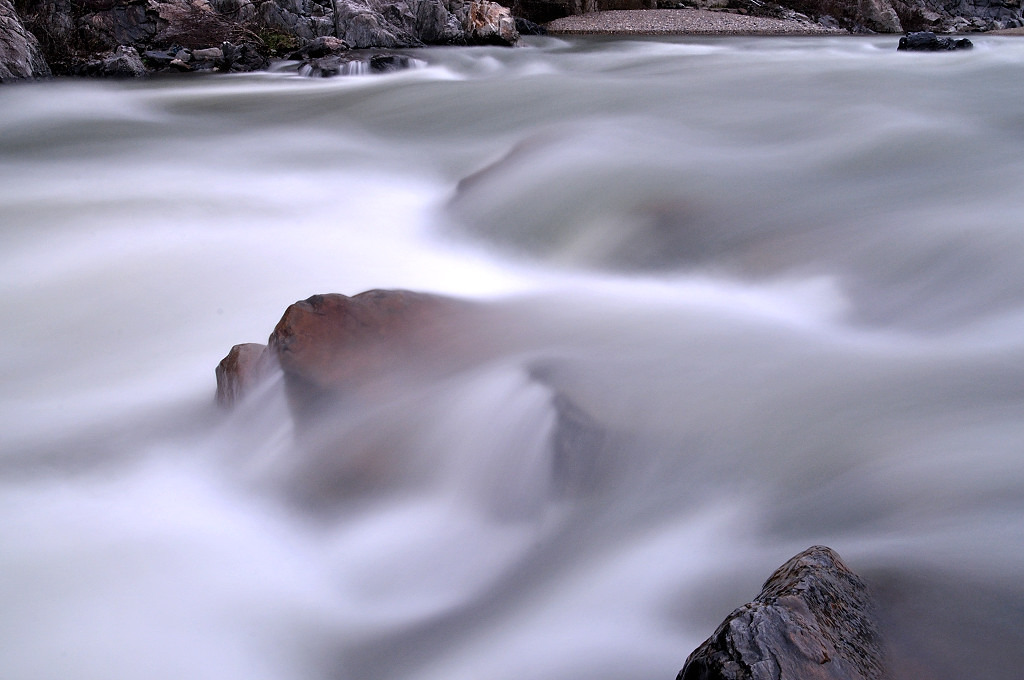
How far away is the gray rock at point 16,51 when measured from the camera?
9750mm

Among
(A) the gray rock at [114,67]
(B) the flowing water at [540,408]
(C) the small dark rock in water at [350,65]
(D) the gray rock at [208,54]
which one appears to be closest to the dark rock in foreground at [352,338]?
(B) the flowing water at [540,408]

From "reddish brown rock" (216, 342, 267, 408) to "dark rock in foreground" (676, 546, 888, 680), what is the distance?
2.10 meters

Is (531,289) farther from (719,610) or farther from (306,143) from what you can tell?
(306,143)

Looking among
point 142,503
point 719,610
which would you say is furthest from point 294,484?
point 719,610

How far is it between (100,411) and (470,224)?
2552mm

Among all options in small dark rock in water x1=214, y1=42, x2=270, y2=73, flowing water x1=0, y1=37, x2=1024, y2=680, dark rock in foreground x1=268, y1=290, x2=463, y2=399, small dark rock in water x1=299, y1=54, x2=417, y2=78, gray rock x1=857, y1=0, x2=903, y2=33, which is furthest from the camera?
gray rock x1=857, y1=0, x2=903, y2=33

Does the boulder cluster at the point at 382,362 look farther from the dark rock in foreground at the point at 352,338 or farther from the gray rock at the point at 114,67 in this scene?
the gray rock at the point at 114,67

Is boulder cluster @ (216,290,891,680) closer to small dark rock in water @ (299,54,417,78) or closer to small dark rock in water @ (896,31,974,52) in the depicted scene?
small dark rock in water @ (299,54,417,78)

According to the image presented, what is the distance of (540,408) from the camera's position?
2.98 metres

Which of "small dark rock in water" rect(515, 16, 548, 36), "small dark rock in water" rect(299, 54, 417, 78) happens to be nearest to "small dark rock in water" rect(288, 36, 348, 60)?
"small dark rock in water" rect(299, 54, 417, 78)

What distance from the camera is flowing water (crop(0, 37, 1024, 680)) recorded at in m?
2.25

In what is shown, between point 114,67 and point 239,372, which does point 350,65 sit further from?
point 239,372

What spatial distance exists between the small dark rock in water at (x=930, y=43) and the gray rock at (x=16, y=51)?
10331 millimetres

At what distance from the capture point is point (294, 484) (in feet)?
9.62
